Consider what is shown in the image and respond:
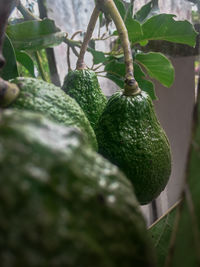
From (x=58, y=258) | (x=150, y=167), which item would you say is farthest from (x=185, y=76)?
(x=58, y=258)

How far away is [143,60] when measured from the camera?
100 centimetres

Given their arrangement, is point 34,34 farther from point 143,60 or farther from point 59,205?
point 59,205

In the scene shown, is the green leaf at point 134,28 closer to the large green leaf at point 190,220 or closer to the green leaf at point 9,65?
the green leaf at point 9,65

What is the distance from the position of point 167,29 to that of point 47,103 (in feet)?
2.03

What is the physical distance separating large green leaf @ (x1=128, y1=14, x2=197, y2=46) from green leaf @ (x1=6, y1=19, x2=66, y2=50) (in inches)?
9.6

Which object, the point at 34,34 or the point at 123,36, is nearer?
the point at 123,36

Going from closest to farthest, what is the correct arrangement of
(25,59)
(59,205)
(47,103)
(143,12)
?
(59,205) → (47,103) → (25,59) → (143,12)

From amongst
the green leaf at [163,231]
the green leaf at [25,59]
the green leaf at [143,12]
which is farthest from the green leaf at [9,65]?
the green leaf at [143,12]

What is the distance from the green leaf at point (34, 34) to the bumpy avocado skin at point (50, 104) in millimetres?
338

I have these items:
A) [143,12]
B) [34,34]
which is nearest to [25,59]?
[34,34]

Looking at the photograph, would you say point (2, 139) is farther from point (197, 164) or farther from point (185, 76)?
point (185, 76)

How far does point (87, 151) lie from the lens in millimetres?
249

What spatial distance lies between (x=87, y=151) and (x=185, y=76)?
160 cm

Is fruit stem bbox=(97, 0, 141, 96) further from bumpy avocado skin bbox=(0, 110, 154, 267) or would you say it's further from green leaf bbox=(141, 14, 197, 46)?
bumpy avocado skin bbox=(0, 110, 154, 267)
